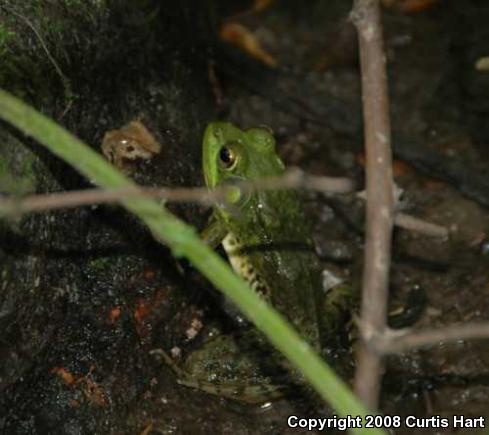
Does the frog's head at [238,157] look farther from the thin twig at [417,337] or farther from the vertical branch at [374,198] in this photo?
the thin twig at [417,337]

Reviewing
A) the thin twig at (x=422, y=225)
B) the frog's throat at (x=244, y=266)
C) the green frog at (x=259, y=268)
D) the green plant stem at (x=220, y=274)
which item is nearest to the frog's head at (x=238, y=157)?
the green frog at (x=259, y=268)

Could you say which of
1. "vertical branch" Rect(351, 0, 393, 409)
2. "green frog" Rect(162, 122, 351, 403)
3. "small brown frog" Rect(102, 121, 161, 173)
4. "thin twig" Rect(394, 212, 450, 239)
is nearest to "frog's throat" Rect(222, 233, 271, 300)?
"green frog" Rect(162, 122, 351, 403)

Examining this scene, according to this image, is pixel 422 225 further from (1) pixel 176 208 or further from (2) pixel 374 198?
(1) pixel 176 208

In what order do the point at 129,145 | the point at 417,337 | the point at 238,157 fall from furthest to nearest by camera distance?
the point at 238,157 → the point at 129,145 → the point at 417,337

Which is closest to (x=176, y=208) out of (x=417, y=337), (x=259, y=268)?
(x=259, y=268)

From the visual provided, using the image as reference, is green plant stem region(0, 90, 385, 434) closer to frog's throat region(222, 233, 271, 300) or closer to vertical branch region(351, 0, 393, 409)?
vertical branch region(351, 0, 393, 409)

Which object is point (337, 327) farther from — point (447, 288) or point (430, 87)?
point (430, 87)

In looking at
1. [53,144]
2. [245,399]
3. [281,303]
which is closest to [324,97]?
[281,303]

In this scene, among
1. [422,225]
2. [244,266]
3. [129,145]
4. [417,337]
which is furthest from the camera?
[244,266]
